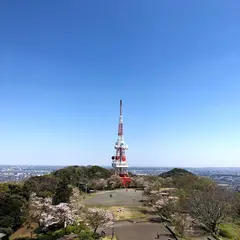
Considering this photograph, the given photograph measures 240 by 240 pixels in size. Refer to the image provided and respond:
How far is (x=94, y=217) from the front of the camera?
19.8m

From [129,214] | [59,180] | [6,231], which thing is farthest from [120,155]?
[6,231]

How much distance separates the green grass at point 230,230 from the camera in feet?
73.4

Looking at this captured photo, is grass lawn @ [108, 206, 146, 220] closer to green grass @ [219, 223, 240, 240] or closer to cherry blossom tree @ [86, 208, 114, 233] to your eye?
cherry blossom tree @ [86, 208, 114, 233]

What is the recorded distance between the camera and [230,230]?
2412cm

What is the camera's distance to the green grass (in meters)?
22.4

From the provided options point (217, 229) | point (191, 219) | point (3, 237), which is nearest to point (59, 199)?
point (3, 237)

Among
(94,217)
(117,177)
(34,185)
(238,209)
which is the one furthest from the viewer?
(117,177)

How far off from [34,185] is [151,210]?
19268 mm

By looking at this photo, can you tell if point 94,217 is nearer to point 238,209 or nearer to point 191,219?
point 191,219

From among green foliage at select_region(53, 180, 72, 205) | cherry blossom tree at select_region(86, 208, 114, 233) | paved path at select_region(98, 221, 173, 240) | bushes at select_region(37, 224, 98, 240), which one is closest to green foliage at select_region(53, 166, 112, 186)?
green foliage at select_region(53, 180, 72, 205)

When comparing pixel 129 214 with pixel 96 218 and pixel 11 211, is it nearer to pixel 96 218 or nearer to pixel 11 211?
pixel 96 218

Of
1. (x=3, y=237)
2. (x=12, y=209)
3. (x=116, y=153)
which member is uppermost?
(x=116, y=153)

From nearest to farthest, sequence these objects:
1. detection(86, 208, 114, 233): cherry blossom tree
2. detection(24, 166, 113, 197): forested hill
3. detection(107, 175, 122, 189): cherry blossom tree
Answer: detection(86, 208, 114, 233): cherry blossom tree
detection(24, 166, 113, 197): forested hill
detection(107, 175, 122, 189): cherry blossom tree

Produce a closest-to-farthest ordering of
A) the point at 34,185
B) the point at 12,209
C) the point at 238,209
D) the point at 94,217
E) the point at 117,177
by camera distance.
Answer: the point at 94,217 < the point at 12,209 < the point at 238,209 < the point at 34,185 < the point at 117,177
